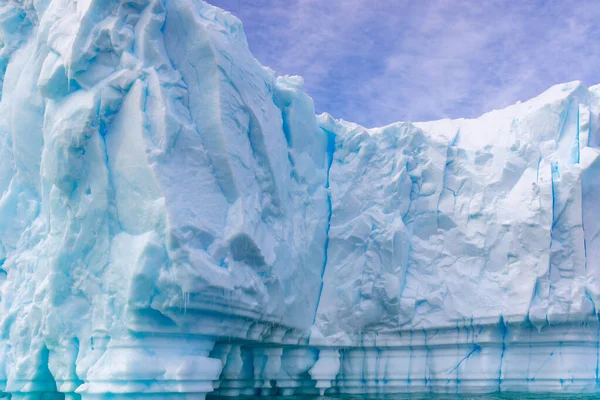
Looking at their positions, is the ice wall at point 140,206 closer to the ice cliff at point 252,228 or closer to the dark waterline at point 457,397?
the ice cliff at point 252,228

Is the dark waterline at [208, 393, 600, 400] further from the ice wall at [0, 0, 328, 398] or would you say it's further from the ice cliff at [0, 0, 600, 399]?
the ice wall at [0, 0, 328, 398]

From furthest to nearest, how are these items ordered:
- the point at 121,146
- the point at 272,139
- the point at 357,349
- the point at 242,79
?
the point at 357,349
the point at 272,139
the point at 242,79
the point at 121,146

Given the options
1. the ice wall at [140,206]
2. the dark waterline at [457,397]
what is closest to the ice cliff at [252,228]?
the ice wall at [140,206]

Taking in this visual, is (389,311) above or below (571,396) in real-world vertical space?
above

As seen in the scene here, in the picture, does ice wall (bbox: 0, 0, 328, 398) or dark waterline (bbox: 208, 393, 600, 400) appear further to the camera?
dark waterline (bbox: 208, 393, 600, 400)

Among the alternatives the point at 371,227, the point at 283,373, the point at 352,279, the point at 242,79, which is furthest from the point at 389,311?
the point at 242,79

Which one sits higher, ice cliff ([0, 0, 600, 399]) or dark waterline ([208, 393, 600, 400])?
ice cliff ([0, 0, 600, 399])

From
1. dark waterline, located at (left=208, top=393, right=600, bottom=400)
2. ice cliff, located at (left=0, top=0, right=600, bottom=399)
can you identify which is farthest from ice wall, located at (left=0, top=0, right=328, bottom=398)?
dark waterline, located at (left=208, top=393, right=600, bottom=400)

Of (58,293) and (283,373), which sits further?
(283,373)

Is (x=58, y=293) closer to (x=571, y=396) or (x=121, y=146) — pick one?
(x=121, y=146)
